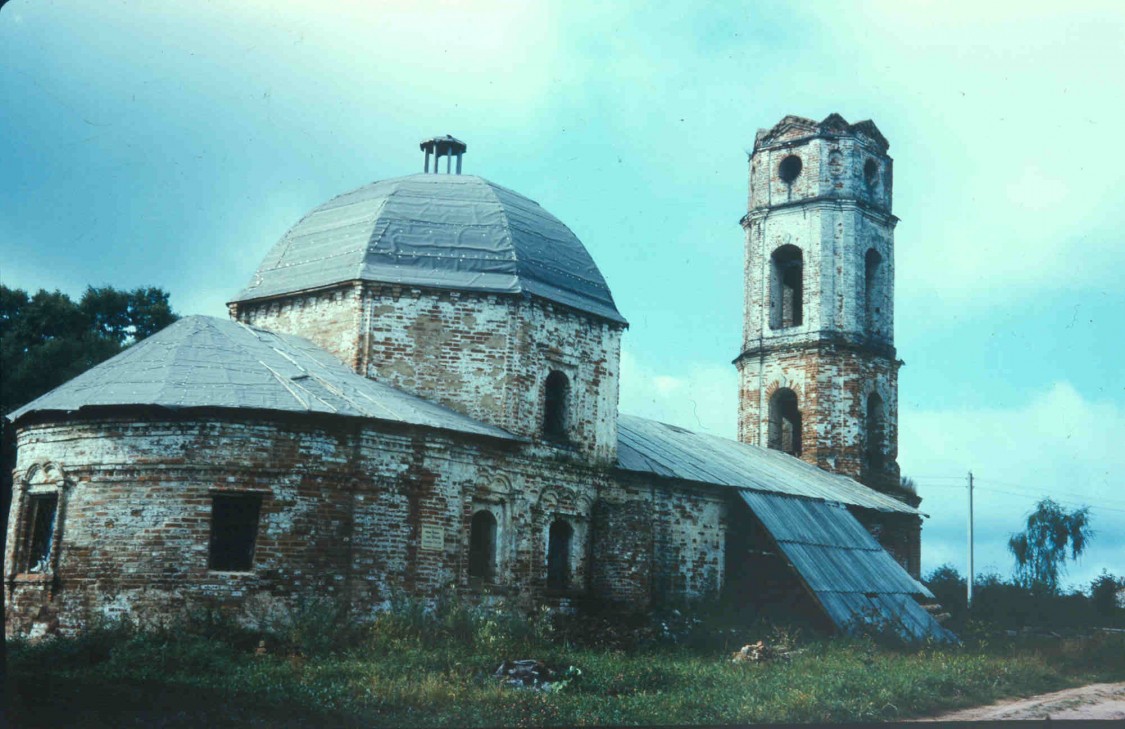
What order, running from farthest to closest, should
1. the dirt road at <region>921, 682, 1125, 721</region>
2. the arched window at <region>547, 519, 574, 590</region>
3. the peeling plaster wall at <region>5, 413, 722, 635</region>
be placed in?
1. the arched window at <region>547, 519, 574, 590</region>
2. the peeling plaster wall at <region>5, 413, 722, 635</region>
3. the dirt road at <region>921, 682, 1125, 721</region>

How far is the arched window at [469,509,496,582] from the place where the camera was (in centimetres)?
1589

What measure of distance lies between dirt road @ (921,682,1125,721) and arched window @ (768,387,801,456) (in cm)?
1401

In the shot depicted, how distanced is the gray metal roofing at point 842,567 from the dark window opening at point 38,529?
1130 cm

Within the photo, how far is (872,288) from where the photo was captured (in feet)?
96.0

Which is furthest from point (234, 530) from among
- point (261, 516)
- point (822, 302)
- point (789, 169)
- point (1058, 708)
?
point (789, 169)

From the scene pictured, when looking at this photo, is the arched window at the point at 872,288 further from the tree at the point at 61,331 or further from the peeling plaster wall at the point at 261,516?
the tree at the point at 61,331

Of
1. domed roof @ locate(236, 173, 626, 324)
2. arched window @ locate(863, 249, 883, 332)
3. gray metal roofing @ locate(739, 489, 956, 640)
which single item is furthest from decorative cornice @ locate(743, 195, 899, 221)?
domed roof @ locate(236, 173, 626, 324)

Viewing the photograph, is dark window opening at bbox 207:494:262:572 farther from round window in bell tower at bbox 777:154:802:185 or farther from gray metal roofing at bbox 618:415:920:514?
round window in bell tower at bbox 777:154:802:185

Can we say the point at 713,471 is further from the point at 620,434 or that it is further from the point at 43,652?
the point at 43,652

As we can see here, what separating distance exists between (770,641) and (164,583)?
8.79 metres

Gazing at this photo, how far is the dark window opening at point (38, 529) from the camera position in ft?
47.1

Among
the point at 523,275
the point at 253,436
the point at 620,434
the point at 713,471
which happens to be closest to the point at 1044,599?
the point at 713,471

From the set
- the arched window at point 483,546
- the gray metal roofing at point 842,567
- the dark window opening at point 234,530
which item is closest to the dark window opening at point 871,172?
the gray metal roofing at point 842,567

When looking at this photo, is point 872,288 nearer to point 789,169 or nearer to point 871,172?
point 871,172
